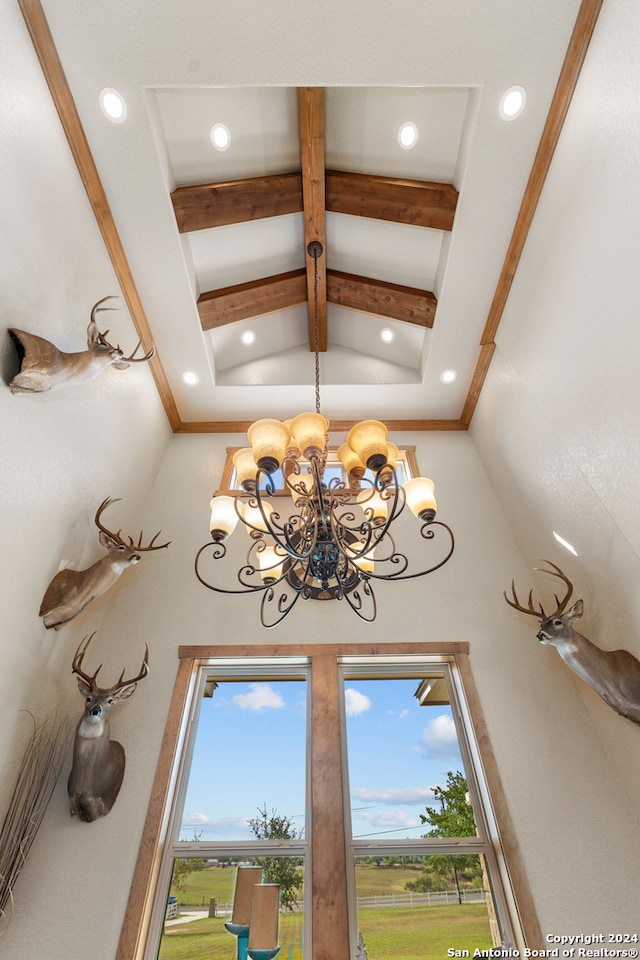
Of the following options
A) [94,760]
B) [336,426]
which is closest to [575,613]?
[336,426]

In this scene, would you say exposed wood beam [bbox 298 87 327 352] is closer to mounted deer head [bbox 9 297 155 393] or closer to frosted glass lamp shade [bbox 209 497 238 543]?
mounted deer head [bbox 9 297 155 393]

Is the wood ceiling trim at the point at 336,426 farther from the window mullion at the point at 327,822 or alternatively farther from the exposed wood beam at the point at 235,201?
A: the window mullion at the point at 327,822

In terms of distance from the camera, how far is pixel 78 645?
2840 millimetres

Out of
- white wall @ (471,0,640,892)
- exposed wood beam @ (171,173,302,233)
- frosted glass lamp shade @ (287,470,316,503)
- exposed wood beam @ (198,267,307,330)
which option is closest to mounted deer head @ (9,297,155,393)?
frosted glass lamp shade @ (287,470,316,503)

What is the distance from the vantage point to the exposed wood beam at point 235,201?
115 inches

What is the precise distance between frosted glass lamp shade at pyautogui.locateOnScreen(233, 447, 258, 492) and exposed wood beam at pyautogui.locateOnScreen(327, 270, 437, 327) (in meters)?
2.23

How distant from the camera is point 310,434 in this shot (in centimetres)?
206

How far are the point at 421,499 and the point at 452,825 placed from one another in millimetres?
1841

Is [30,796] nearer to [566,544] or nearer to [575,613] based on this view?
[575,613]

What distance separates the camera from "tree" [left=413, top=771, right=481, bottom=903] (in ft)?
7.51

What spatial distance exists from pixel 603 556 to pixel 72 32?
12.6 ft

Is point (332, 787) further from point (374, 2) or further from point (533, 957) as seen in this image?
point (374, 2)

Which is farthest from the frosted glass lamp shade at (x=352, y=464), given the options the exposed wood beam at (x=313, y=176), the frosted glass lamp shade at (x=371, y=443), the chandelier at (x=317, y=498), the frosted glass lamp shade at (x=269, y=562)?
the exposed wood beam at (x=313, y=176)

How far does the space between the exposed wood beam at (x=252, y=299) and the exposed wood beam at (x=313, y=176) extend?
0.46 feet
